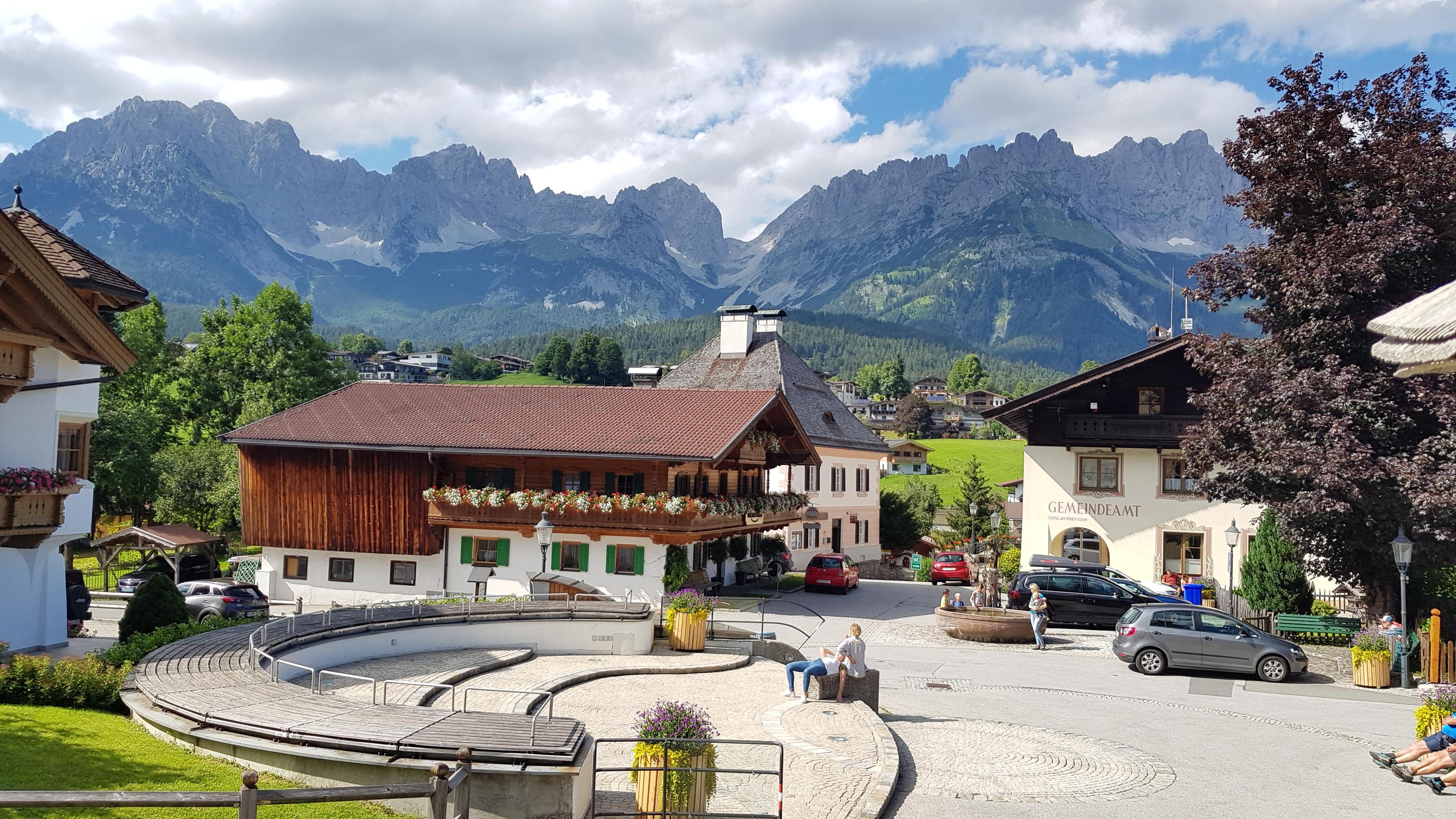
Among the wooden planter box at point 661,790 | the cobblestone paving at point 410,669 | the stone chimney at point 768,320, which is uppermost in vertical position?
the stone chimney at point 768,320

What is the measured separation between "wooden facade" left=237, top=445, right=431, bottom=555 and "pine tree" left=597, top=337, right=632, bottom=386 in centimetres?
13970

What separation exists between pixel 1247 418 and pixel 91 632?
93.0 ft

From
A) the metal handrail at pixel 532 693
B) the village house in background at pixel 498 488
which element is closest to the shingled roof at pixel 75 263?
the metal handrail at pixel 532 693

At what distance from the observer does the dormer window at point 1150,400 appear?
133 ft

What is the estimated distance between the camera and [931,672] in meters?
24.7

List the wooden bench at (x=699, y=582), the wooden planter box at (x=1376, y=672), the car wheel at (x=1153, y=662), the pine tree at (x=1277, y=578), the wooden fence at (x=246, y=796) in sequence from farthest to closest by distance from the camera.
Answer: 1. the wooden bench at (x=699, y=582)
2. the pine tree at (x=1277, y=578)
3. the car wheel at (x=1153, y=662)
4. the wooden planter box at (x=1376, y=672)
5. the wooden fence at (x=246, y=796)

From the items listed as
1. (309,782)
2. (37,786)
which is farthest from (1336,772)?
(37,786)

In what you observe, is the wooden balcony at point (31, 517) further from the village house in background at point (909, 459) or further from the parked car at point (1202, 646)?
the village house in background at point (909, 459)

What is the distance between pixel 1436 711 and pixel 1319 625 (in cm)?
1365

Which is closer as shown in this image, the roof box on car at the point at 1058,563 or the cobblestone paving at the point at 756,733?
the cobblestone paving at the point at 756,733

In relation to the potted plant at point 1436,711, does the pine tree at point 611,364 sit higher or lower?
higher

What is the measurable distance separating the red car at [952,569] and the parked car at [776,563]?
6689 millimetres

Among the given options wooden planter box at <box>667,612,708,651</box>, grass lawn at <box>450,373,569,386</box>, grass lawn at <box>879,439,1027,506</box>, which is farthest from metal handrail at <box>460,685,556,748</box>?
grass lawn at <box>450,373,569,386</box>

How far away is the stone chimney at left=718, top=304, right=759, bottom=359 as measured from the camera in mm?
60500
